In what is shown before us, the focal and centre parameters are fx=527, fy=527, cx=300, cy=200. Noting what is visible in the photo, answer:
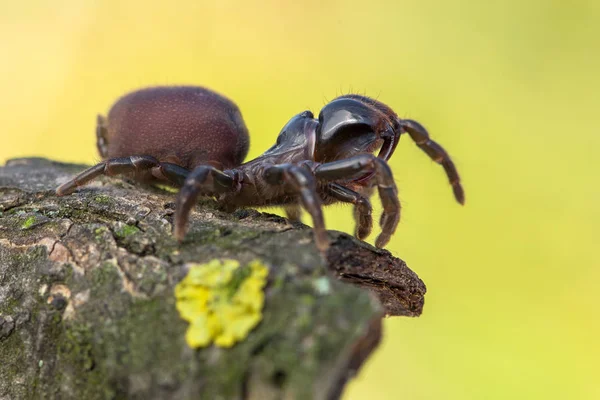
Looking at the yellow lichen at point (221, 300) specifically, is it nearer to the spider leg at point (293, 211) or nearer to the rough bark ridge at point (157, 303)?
the rough bark ridge at point (157, 303)

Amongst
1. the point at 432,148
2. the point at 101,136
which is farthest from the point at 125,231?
the point at 101,136

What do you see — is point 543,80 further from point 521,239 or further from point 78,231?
point 78,231

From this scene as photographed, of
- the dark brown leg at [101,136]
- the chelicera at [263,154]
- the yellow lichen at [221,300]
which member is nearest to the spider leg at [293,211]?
the chelicera at [263,154]

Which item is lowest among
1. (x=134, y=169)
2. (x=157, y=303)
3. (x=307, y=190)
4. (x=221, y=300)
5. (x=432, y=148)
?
(x=134, y=169)

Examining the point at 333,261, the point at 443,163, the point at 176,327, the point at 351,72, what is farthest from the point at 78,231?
the point at 351,72

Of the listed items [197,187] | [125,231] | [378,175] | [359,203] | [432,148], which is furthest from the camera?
[432,148]

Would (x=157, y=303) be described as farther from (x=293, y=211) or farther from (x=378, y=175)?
(x=293, y=211)

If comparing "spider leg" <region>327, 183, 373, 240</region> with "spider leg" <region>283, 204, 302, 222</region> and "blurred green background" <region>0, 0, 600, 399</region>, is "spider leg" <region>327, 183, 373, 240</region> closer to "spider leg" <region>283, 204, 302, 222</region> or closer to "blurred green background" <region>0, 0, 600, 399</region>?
"spider leg" <region>283, 204, 302, 222</region>
